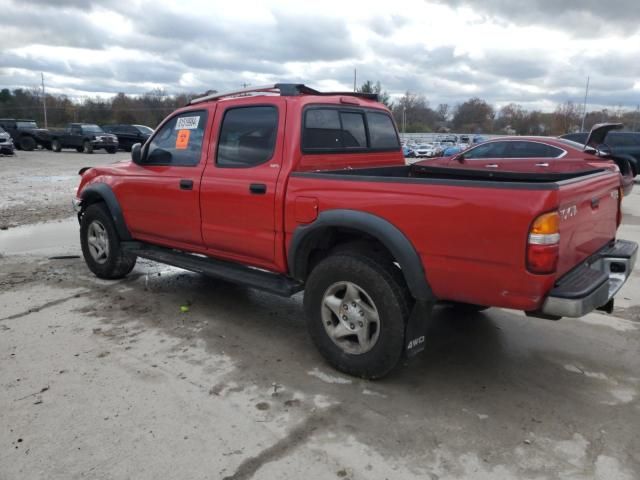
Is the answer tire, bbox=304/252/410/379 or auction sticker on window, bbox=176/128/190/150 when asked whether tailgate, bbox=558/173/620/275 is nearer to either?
tire, bbox=304/252/410/379

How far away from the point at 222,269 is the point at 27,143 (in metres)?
29.9

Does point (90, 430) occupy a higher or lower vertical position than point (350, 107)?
lower

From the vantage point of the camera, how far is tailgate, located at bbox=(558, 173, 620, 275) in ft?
9.55

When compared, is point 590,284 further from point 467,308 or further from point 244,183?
point 244,183

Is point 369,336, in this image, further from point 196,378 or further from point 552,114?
point 552,114

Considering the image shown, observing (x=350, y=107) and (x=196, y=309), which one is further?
(x=196, y=309)

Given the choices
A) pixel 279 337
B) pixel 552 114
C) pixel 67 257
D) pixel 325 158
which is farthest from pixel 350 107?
pixel 552 114

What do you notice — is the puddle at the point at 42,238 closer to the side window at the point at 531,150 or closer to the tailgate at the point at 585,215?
the tailgate at the point at 585,215

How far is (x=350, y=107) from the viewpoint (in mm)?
4633

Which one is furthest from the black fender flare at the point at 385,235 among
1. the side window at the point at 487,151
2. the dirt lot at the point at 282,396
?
the side window at the point at 487,151

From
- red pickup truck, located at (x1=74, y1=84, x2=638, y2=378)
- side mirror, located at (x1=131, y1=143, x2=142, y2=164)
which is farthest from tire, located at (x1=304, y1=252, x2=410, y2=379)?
side mirror, located at (x1=131, y1=143, x2=142, y2=164)

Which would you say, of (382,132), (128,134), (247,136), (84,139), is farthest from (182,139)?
(128,134)

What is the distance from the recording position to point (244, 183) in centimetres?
411

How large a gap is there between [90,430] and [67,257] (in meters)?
4.47
